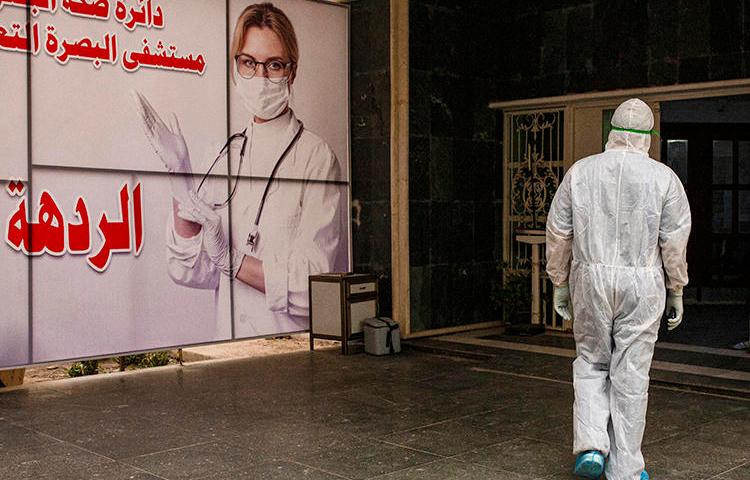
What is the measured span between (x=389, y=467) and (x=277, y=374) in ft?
8.40

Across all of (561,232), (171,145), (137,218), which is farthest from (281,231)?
(561,232)

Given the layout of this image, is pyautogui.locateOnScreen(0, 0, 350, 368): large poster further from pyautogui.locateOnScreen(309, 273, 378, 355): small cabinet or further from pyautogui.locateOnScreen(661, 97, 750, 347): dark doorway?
pyautogui.locateOnScreen(661, 97, 750, 347): dark doorway

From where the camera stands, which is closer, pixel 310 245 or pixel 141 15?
pixel 141 15

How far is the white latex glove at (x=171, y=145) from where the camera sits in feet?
22.2

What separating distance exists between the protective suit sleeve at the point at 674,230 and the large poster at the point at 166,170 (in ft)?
13.4

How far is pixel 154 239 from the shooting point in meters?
6.85

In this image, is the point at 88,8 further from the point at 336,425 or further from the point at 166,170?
the point at 336,425

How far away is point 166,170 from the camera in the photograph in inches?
272

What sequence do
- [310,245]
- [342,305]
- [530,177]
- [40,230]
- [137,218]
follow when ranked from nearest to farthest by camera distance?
[40,230], [137,218], [342,305], [310,245], [530,177]

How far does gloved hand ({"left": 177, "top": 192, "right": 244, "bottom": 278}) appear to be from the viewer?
707cm

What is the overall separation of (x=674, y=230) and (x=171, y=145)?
13.6 ft

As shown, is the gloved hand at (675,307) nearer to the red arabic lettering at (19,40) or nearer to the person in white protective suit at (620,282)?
the person in white protective suit at (620,282)

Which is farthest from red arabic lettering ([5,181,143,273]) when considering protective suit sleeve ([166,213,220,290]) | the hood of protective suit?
the hood of protective suit

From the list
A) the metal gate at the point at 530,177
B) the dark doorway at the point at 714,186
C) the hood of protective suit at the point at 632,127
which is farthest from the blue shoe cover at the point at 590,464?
the dark doorway at the point at 714,186
